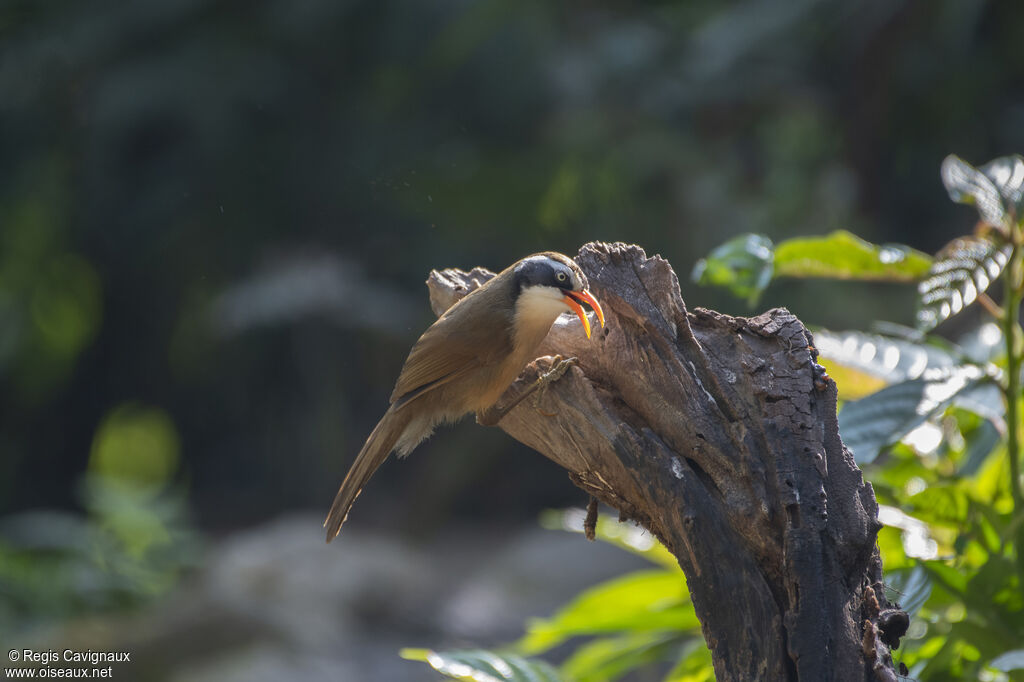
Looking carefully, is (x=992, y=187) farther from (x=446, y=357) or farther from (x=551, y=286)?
(x=446, y=357)

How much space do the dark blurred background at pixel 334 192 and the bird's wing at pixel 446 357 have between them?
4.10 meters

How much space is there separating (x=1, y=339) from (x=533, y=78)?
5056 millimetres

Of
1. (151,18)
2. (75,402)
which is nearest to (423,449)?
(75,402)

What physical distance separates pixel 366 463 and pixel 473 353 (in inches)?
13.6

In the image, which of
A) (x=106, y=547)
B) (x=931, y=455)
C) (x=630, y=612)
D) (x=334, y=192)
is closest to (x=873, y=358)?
(x=931, y=455)

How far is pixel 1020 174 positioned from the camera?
1959mm

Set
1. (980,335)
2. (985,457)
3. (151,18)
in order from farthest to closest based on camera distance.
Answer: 1. (151,18)
2. (980,335)
3. (985,457)

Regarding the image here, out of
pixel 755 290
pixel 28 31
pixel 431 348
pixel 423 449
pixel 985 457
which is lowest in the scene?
pixel 985 457

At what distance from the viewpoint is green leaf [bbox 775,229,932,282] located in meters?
1.98

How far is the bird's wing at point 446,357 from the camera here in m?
2.04

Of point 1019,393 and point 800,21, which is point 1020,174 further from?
point 800,21

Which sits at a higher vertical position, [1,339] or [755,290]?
[1,339]

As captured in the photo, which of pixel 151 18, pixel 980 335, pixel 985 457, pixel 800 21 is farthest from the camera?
pixel 151 18

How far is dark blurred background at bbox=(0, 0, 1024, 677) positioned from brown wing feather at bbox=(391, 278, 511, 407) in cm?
409
